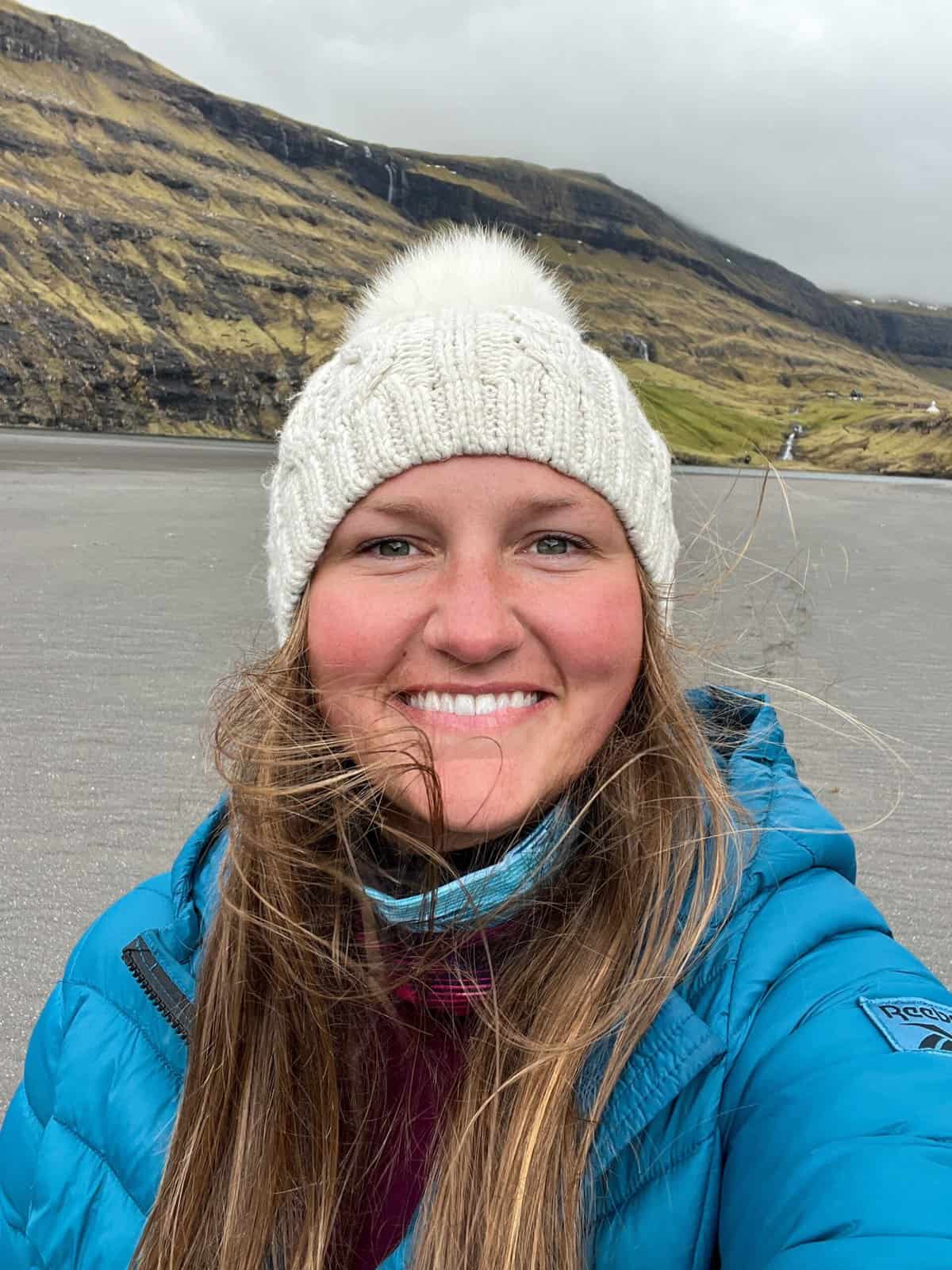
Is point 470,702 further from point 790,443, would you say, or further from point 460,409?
point 790,443

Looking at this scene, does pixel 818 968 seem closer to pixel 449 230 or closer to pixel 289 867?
pixel 289 867

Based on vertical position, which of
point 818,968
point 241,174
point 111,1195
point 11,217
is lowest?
point 111,1195

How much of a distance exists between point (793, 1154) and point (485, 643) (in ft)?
3.04

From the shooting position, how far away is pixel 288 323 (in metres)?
106

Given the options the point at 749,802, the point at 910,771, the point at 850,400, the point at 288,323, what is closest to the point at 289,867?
the point at 749,802

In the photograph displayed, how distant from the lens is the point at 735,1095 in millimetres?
1299

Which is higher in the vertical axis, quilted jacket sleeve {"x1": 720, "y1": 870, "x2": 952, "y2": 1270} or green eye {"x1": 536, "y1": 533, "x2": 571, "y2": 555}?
green eye {"x1": 536, "y1": 533, "x2": 571, "y2": 555}

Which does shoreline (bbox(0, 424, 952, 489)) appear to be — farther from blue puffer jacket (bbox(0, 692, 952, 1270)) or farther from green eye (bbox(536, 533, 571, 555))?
blue puffer jacket (bbox(0, 692, 952, 1270))

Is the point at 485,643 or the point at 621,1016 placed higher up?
the point at 485,643

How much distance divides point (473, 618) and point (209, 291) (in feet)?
386

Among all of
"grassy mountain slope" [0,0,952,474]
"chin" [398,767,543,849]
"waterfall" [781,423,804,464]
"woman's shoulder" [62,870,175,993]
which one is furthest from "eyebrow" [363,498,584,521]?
"waterfall" [781,423,804,464]

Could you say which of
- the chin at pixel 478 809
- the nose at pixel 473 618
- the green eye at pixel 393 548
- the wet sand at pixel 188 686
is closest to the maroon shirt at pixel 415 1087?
the chin at pixel 478 809

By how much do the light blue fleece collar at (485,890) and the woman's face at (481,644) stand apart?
0.07 m

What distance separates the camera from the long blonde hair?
1380 millimetres
